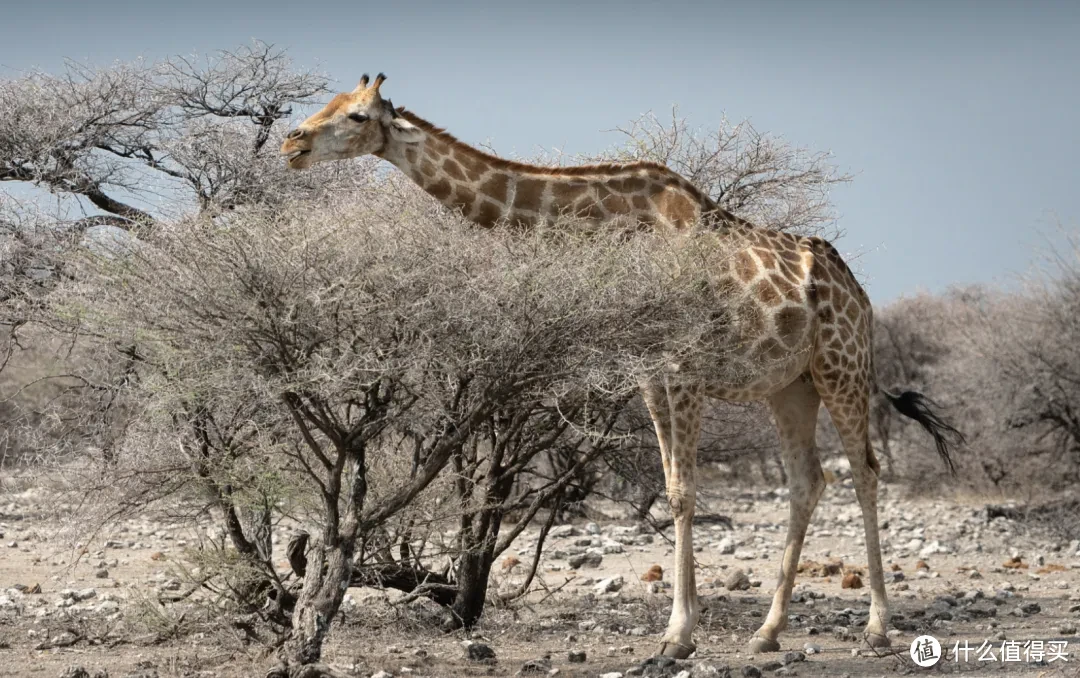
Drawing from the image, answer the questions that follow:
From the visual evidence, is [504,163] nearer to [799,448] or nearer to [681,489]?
[681,489]

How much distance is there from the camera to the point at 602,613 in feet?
34.0

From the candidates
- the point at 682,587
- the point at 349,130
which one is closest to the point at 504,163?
the point at 349,130

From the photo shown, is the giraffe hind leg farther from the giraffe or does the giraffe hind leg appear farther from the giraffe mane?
the giraffe mane

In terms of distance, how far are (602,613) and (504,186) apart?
3866 millimetres

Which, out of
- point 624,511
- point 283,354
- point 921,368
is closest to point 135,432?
point 283,354

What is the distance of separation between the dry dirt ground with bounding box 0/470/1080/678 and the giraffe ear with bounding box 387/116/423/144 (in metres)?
2.90

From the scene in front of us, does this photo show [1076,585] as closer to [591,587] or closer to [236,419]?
[591,587]

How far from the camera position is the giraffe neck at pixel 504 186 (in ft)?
26.8

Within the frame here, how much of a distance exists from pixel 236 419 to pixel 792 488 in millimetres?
3967

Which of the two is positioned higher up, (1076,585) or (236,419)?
(236,419)

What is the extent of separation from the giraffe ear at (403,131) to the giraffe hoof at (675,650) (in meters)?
3.50

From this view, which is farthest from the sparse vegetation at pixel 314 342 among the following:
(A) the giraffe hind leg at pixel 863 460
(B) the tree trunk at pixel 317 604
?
(A) the giraffe hind leg at pixel 863 460

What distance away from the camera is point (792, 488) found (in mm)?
9469

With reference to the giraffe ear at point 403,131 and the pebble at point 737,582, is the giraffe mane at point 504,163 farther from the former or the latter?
the pebble at point 737,582
